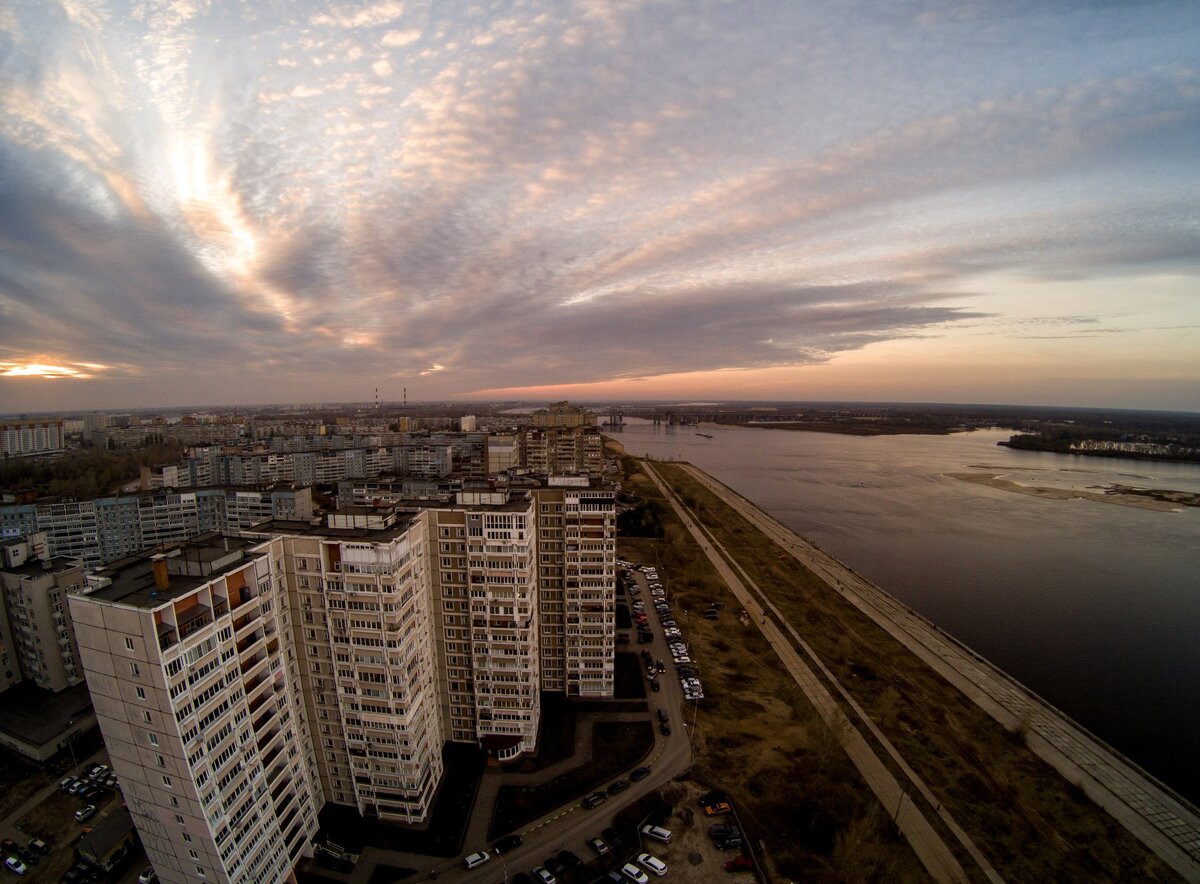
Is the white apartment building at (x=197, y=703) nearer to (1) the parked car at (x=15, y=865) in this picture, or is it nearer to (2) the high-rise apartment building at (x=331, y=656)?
(2) the high-rise apartment building at (x=331, y=656)

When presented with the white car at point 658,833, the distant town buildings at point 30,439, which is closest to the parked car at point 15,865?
the white car at point 658,833

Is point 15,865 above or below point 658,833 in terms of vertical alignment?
below

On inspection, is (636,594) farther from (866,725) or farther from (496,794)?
(496,794)

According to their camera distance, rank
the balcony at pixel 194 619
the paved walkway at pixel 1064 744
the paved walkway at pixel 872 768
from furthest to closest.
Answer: the paved walkway at pixel 1064 744 < the paved walkway at pixel 872 768 < the balcony at pixel 194 619

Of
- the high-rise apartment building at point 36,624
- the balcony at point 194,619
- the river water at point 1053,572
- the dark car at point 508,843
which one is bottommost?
the river water at point 1053,572

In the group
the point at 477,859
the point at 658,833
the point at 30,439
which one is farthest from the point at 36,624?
the point at 30,439

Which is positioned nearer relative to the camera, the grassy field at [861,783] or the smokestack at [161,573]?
the smokestack at [161,573]

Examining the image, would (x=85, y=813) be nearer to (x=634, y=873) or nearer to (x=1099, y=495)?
(x=634, y=873)

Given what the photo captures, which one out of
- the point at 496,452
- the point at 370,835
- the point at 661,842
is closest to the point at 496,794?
the point at 370,835
